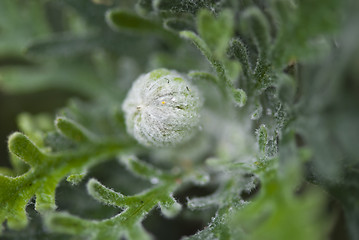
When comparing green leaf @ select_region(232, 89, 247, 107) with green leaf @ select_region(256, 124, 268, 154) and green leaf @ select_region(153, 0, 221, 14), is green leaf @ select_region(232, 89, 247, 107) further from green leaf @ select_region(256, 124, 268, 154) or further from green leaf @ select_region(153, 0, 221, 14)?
green leaf @ select_region(153, 0, 221, 14)

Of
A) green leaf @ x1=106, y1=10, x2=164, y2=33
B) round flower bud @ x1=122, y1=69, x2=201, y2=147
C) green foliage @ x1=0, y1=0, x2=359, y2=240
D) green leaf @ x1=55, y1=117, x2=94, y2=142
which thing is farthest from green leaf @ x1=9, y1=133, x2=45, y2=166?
green leaf @ x1=106, y1=10, x2=164, y2=33

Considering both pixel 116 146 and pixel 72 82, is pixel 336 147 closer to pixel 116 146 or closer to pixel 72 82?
pixel 116 146

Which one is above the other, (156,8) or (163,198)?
(156,8)

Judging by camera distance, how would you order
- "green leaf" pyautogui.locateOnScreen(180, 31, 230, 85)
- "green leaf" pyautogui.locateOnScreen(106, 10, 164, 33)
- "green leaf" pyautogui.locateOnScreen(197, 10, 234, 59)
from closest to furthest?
"green leaf" pyautogui.locateOnScreen(197, 10, 234, 59), "green leaf" pyautogui.locateOnScreen(180, 31, 230, 85), "green leaf" pyautogui.locateOnScreen(106, 10, 164, 33)

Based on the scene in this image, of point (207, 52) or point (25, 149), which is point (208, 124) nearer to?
point (207, 52)

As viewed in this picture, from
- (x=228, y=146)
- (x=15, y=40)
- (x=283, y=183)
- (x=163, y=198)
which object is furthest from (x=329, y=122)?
(x=15, y=40)

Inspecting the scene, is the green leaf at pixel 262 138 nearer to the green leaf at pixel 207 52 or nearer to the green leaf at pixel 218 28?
the green leaf at pixel 207 52
